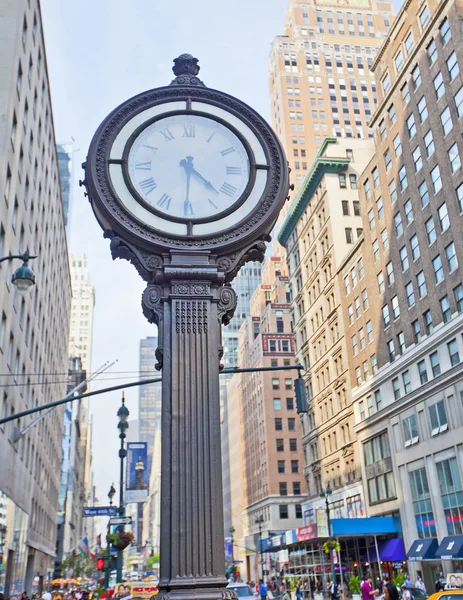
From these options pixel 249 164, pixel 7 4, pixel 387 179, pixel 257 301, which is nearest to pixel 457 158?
pixel 387 179

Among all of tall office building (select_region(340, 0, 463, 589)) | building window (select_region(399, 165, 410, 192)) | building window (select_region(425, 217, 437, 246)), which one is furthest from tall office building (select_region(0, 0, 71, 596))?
building window (select_region(399, 165, 410, 192))

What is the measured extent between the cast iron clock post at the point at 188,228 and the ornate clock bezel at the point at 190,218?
0.03 feet

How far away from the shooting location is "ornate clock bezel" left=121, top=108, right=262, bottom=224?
6.27 metres

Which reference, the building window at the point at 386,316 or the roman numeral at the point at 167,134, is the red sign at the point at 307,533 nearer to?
the building window at the point at 386,316

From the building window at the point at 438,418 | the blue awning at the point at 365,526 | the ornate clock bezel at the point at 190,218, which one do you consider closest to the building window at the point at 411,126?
the building window at the point at 438,418

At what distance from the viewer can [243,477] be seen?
11881 centimetres

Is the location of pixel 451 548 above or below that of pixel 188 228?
below

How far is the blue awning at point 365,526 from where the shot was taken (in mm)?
46234

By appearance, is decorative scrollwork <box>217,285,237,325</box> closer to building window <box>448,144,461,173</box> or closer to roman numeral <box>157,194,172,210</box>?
roman numeral <box>157,194,172,210</box>

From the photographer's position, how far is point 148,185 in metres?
6.39

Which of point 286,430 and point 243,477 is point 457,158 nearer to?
point 286,430

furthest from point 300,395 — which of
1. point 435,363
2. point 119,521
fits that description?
point 435,363

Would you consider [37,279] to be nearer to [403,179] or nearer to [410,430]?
[403,179]

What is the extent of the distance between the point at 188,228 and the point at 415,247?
42490 millimetres
